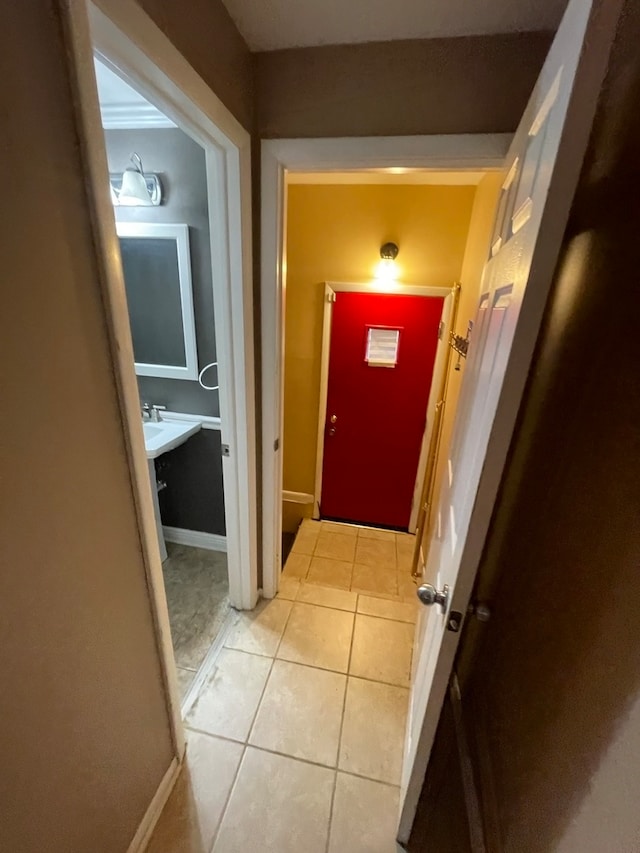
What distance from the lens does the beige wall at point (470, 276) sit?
63.4 inches

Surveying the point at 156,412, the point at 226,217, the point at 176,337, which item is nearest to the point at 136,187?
the point at 176,337

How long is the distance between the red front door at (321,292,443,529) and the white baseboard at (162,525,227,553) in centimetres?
92

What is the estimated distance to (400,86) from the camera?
113 centimetres

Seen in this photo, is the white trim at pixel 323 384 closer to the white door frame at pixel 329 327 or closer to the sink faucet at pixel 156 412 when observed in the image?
the white door frame at pixel 329 327

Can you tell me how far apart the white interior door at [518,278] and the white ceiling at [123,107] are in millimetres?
1528

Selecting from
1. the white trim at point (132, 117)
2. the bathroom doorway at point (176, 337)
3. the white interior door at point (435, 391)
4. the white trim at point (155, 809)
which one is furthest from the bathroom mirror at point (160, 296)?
the white trim at point (155, 809)

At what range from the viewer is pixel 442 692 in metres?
0.87

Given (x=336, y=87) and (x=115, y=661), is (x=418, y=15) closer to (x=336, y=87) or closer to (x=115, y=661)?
(x=336, y=87)

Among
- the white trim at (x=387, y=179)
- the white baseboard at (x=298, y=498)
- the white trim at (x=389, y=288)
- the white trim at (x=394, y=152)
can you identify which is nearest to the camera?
the white trim at (x=394, y=152)

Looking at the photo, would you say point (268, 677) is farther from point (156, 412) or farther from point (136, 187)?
point (136, 187)

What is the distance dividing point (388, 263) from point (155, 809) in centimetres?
269

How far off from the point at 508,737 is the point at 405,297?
2173 mm

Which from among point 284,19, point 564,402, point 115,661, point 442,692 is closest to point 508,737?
point 442,692

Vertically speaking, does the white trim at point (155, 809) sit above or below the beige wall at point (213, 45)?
below
